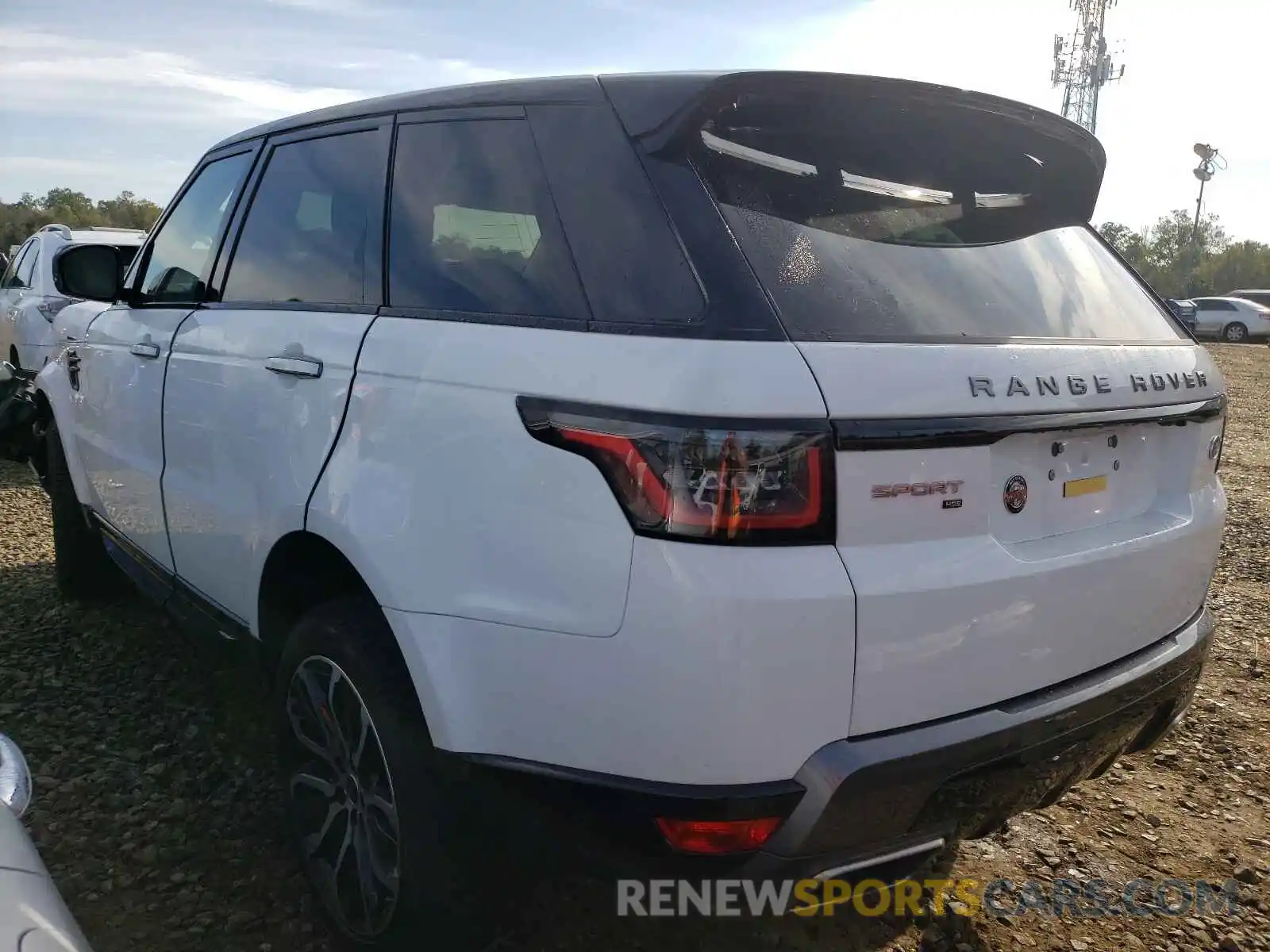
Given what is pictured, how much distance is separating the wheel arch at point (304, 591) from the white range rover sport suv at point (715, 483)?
0.04ft

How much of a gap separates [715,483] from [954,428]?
45 centimetres

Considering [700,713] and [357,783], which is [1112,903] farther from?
[357,783]

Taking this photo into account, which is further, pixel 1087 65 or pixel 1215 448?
pixel 1087 65

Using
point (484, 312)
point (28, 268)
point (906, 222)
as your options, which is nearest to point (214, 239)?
point (484, 312)

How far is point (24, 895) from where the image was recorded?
1338mm

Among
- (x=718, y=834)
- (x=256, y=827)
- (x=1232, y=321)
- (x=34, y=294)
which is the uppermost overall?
(x=1232, y=321)

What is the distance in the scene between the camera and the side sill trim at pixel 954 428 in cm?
165

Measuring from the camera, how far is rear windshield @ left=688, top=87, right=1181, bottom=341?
6.02 ft

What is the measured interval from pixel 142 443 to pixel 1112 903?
3186 millimetres

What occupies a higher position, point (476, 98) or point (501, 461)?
point (476, 98)

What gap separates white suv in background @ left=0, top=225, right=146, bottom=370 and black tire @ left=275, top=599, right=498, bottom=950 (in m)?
5.87

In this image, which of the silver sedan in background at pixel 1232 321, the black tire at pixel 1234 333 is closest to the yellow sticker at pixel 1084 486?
the silver sedan in background at pixel 1232 321

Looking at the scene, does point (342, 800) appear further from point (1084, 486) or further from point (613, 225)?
point (1084, 486)

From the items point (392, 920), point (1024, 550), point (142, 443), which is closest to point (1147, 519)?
point (1024, 550)
